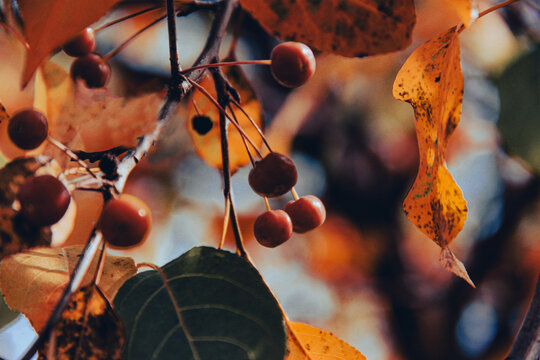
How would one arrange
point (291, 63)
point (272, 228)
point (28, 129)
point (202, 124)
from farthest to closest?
point (202, 124) < point (272, 228) < point (291, 63) < point (28, 129)

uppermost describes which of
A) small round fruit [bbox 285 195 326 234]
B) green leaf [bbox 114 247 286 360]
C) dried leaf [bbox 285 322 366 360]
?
green leaf [bbox 114 247 286 360]

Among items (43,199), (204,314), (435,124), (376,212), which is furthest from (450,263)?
(376,212)

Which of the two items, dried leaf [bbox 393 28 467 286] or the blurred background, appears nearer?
dried leaf [bbox 393 28 467 286]

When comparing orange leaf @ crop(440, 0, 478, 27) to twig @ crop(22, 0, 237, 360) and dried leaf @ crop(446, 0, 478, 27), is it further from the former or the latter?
twig @ crop(22, 0, 237, 360)

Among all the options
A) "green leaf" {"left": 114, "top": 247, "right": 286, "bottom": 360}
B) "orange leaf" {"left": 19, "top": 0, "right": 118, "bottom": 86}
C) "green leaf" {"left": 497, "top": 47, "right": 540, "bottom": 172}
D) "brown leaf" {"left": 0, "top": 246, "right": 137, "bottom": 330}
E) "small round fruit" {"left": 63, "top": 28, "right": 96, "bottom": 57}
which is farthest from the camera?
"green leaf" {"left": 497, "top": 47, "right": 540, "bottom": 172}

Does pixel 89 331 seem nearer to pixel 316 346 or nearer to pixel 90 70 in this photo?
pixel 316 346

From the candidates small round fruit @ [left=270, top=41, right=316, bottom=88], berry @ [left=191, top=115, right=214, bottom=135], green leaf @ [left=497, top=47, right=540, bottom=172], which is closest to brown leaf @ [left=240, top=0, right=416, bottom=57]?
small round fruit @ [left=270, top=41, right=316, bottom=88]
